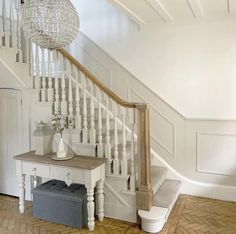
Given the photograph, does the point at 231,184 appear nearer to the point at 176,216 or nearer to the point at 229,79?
the point at 176,216

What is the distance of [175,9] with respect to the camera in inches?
129

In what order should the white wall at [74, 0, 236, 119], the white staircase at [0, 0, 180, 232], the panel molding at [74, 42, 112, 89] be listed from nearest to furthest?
1. the white staircase at [0, 0, 180, 232]
2. the white wall at [74, 0, 236, 119]
3. the panel molding at [74, 42, 112, 89]

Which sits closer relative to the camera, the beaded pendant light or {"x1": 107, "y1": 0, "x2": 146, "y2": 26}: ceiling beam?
the beaded pendant light

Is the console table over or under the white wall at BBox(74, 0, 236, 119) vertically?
under

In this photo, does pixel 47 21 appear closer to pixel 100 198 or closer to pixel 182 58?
pixel 100 198

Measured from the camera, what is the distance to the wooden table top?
290cm

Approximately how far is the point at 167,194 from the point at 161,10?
7.70ft

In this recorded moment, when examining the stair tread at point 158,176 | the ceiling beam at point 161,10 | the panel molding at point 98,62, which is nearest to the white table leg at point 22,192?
the stair tread at point 158,176

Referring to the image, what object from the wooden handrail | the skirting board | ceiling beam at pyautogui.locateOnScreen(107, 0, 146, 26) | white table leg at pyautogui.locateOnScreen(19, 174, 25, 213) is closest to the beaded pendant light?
the wooden handrail

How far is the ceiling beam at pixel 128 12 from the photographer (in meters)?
3.21

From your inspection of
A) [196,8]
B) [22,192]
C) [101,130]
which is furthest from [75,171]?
[196,8]

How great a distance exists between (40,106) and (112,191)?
1.47m

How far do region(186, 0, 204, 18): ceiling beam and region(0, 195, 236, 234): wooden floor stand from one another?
8.39 ft

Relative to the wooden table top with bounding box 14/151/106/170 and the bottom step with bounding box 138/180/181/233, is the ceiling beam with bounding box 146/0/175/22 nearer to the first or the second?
the wooden table top with bounding box 14/151/106/170
